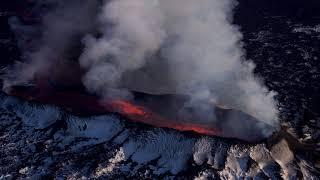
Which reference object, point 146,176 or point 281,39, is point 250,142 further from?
point 281,39

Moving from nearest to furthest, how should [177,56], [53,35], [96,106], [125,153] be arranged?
[125,153] → [96,106] → [177,56] → [53,35]

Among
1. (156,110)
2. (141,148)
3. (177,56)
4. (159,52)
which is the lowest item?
(141,148)

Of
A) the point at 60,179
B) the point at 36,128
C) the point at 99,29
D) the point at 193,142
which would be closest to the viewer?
the point at 60,179

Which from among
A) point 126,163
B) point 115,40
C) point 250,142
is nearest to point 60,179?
point 126,163

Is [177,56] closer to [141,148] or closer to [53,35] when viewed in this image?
[53,35]

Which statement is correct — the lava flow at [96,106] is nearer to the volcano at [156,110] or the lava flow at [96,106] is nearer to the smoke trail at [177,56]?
the volcano at [156,110]

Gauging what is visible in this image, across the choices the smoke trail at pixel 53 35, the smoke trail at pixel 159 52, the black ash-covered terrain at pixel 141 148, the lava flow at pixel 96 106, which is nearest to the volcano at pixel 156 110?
the lava flow at pixel 96 106

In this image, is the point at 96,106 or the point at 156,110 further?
the point at 96,106

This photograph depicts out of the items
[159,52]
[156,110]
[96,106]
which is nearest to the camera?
[156,110]

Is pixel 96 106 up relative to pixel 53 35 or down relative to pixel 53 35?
down

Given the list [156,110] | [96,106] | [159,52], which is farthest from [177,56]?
[96,106]
